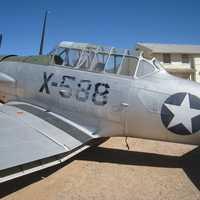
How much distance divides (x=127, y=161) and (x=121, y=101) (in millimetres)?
1741

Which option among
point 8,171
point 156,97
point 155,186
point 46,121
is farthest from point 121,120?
point 8,171

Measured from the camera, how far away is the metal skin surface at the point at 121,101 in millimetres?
3945

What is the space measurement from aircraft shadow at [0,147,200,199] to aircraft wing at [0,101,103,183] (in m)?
0.70

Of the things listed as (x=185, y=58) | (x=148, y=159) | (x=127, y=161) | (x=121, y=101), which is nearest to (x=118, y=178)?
(x=127, y=161)

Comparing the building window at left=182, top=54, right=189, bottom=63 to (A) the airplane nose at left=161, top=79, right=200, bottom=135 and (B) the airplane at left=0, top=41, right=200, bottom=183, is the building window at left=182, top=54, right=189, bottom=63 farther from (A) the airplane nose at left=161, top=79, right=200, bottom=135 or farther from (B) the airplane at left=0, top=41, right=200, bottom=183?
(A) the airplane nose at left=161, top=79, right=200, bottom=135

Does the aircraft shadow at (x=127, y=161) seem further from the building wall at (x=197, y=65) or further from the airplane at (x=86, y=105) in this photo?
the building wall at (x=197, y=65)

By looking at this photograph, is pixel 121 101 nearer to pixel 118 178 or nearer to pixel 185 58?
pixel 118 178

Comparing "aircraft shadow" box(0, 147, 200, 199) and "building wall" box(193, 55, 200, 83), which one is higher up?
"building wall" box(193, 55, 200, 83)

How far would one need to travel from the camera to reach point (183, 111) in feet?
12.7

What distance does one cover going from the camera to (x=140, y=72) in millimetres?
4543

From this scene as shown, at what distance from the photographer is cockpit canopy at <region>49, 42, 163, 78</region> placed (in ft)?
15.2

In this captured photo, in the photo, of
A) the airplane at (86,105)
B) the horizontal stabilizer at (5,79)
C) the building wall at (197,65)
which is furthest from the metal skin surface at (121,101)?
the building wall at (197,65)

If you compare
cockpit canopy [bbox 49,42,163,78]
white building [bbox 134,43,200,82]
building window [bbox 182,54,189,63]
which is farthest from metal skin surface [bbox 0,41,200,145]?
building window [bbox 182,54,189,63]

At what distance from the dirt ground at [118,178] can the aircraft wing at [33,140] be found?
525 mm
